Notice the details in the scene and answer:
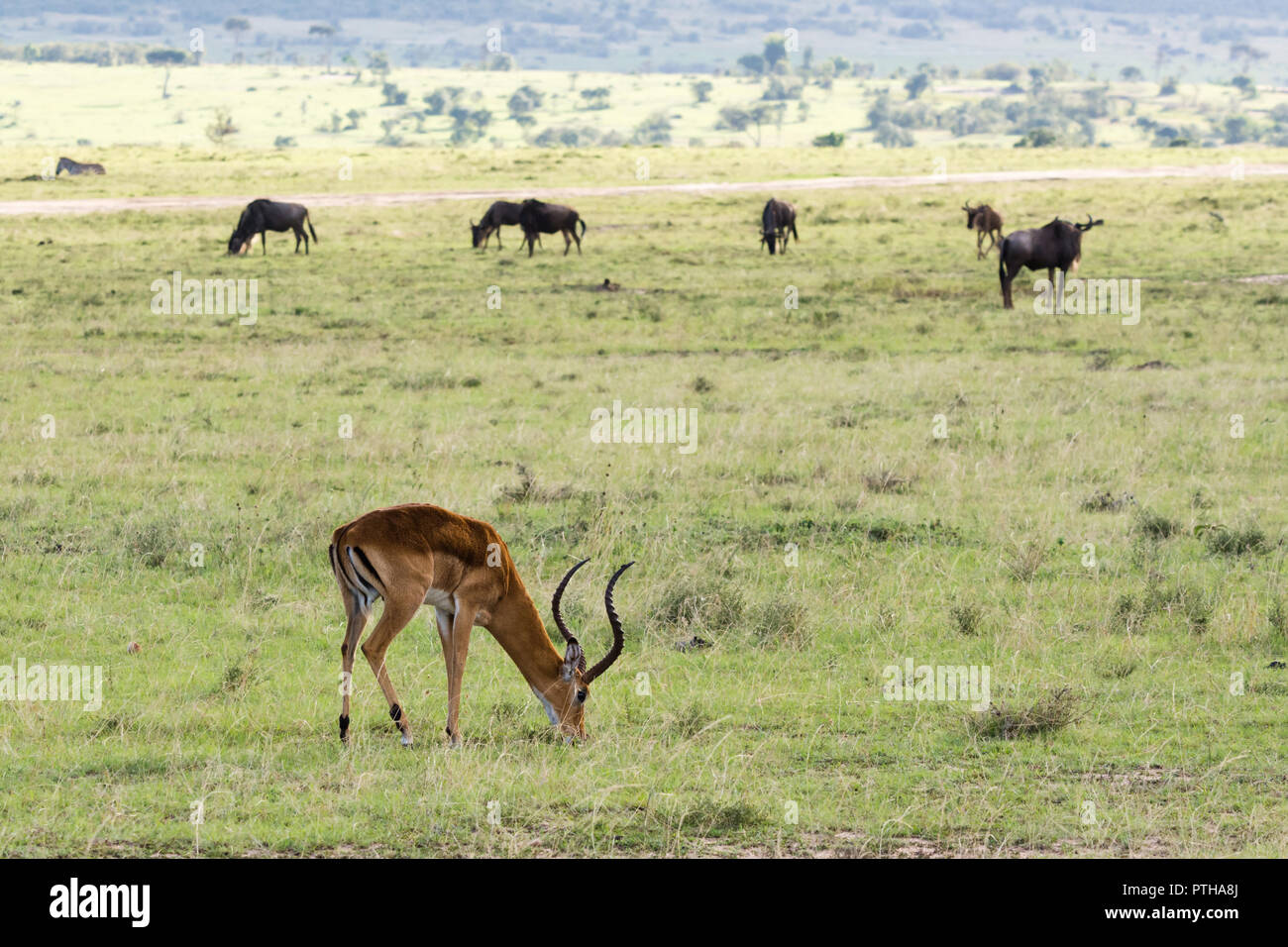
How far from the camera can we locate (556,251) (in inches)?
1357

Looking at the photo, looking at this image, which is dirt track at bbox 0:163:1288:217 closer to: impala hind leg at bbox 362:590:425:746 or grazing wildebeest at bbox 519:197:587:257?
grazing wildebeest at bbox 519:197:587:257

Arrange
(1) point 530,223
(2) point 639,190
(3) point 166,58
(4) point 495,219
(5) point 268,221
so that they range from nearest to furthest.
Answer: (5) point 268,221
(1) point 530,223
(4) point 495,219
(2) point 639,190
(3) point 166,58

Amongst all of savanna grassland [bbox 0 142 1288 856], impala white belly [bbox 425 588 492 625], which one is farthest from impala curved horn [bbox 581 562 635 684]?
impala white belly [bbox 425 588 492 625]

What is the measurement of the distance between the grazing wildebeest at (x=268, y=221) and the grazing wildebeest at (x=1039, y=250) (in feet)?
52.3

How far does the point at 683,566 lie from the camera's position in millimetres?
10023

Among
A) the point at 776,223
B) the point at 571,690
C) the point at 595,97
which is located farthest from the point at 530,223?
the point at 595,97

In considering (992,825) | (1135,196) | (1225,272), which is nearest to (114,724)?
(992,825)

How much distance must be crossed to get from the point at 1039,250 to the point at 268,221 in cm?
1757

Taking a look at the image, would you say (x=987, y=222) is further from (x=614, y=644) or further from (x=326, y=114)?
(x=326, y=114)

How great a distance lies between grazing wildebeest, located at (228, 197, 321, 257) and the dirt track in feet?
29.5

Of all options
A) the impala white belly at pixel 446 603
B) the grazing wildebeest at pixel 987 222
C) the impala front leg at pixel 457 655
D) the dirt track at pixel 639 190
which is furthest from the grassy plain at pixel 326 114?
the impala front leg at pixel 457 655

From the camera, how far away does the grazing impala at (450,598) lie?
6.38 m

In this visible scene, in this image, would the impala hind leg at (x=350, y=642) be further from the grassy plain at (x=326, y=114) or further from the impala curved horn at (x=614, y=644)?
the grassy plain at (x=326, y=114)
